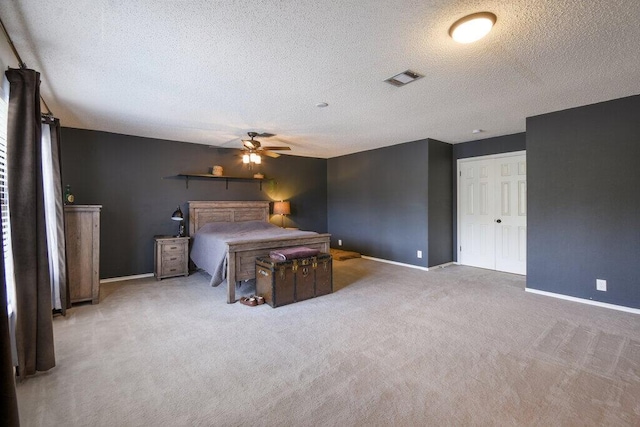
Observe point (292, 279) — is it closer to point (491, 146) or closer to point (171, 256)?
point (171, 256)

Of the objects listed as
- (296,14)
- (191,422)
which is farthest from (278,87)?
(191,422)

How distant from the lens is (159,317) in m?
3.25

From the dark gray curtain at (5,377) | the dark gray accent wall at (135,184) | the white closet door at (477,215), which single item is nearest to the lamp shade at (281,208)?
the dark gray accent wall at (135,184)

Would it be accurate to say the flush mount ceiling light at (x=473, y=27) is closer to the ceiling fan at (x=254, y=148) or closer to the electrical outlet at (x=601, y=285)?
the ceiling fan at (x=254, y=148)

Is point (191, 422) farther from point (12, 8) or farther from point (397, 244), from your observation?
point (397, 244)

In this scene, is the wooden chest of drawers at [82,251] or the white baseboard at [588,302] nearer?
the white baseboard at [588,302]

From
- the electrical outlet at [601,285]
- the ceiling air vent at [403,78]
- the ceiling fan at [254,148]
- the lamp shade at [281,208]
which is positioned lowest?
the electrical outlet at [601,285]

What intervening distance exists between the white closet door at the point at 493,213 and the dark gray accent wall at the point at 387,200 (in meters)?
0.36

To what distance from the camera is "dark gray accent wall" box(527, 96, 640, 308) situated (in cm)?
341

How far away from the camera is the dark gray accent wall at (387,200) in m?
5.58

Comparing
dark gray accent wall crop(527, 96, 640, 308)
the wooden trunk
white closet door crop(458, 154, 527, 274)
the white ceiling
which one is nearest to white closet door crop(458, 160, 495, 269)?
white closet door crop(458, 154, 527, 274)

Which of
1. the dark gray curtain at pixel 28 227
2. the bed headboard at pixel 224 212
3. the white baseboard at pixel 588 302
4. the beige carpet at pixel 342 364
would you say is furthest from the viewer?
the bed headboard at pixel 224 212

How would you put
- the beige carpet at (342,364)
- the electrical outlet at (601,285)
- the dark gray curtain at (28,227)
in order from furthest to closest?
the electrical outlet at (601,285) → the dark gray curtain at (28,227) → the beige carpet at (342,364)

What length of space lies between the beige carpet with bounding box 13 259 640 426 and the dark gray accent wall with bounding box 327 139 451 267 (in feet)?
6.82
